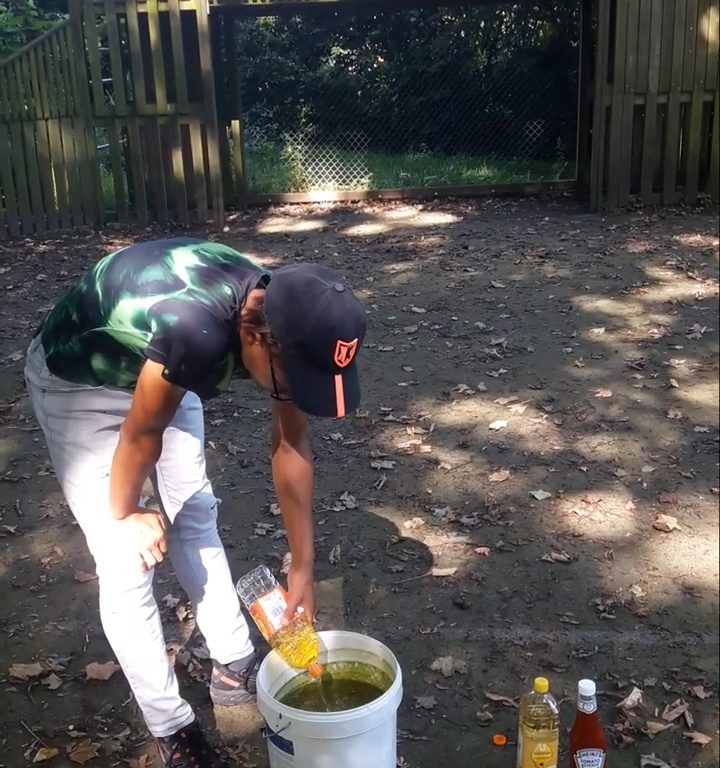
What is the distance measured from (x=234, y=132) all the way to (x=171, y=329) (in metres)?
8.02

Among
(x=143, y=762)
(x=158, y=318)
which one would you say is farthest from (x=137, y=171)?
(x=158, y=318)

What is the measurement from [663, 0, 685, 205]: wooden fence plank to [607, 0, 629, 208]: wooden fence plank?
447mm

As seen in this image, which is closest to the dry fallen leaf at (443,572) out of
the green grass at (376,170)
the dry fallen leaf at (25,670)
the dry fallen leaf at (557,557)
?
the dry fallen leaf at (557,557)

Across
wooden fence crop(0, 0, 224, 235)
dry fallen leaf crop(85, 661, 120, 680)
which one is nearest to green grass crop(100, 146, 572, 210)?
wooden fence crop(0, 0, 224, 235)

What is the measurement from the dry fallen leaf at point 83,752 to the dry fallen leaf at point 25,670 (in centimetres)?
38

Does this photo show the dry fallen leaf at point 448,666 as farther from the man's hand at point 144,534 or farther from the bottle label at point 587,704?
the man's hand at point 144,534

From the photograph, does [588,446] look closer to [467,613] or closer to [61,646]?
[467,613]

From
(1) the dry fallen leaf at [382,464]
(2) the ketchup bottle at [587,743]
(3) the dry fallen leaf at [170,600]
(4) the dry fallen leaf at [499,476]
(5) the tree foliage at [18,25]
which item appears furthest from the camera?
(5) the tree foliage at [18,25]

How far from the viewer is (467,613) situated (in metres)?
3.39

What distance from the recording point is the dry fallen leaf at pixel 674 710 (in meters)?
2.83

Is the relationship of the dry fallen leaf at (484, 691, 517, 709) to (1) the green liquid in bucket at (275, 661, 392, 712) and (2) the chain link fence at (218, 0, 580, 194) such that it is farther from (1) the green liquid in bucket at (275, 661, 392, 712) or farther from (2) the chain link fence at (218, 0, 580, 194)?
(2) the chain link fence at (218, 0, 580, 194)

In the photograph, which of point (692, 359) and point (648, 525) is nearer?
point (648, 525)

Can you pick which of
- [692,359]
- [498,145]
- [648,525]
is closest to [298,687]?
[648,525]

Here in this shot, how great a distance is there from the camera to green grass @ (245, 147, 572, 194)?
36.3ft
